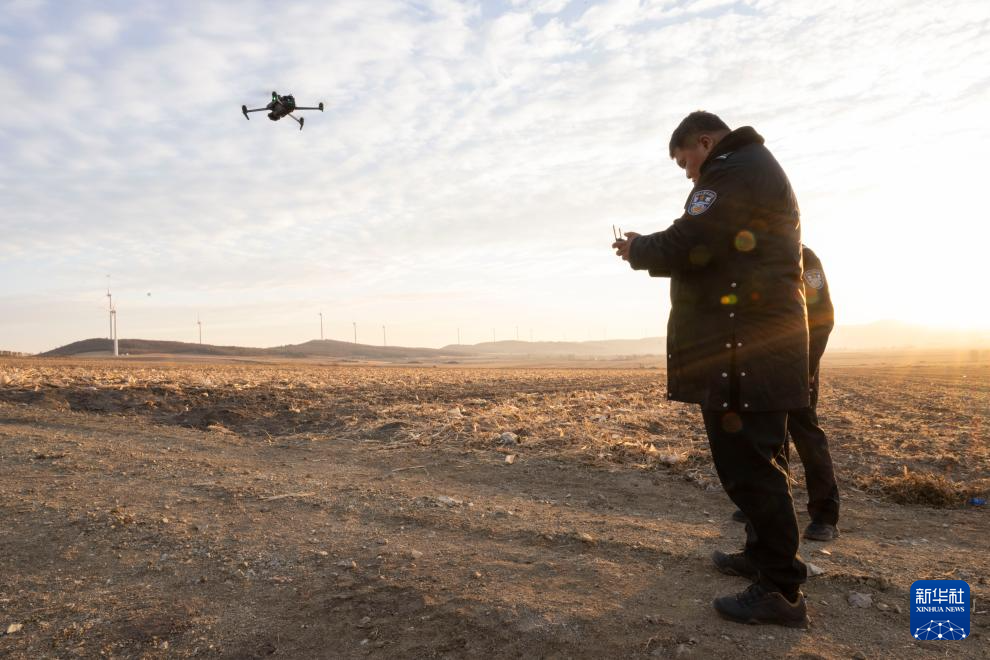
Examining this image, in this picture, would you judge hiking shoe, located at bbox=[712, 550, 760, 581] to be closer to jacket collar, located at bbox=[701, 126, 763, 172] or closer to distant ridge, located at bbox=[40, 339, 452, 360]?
jacket collar, located at bbox=[701, 126, 763, 172]

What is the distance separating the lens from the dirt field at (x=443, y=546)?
9.62ft

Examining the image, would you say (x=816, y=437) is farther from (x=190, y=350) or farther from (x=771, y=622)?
(x=190, y=350)

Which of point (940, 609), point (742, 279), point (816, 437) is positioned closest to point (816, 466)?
point (816, 437)

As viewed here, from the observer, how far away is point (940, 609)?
10.4ft

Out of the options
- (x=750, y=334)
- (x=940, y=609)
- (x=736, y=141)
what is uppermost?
(x=736, y=141)

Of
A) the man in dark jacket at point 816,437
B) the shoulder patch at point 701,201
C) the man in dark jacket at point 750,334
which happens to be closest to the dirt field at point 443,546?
the man in dark jacket at point 816,437

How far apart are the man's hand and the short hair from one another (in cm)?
61

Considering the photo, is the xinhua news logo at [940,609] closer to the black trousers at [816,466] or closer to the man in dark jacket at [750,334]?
the man in dark jacket at [750,334]

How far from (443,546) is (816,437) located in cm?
283

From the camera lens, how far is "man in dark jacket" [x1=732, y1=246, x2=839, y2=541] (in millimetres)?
4496

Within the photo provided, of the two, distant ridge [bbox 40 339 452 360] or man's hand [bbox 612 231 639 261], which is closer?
man's hand [bbox 612 231 639 261]

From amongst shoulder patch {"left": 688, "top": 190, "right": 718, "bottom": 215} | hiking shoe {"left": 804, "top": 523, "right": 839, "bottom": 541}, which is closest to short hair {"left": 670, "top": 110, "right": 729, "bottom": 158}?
shoulder patch {"left": 688, "top": 190, "right": 718, "bottom": 215}

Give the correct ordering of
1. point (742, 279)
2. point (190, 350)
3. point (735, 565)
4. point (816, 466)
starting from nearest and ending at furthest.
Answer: point (742, 279) → point (735, 565) → point (816, 466) → point (190, 350)

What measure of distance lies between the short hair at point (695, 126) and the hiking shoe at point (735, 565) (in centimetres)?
233
